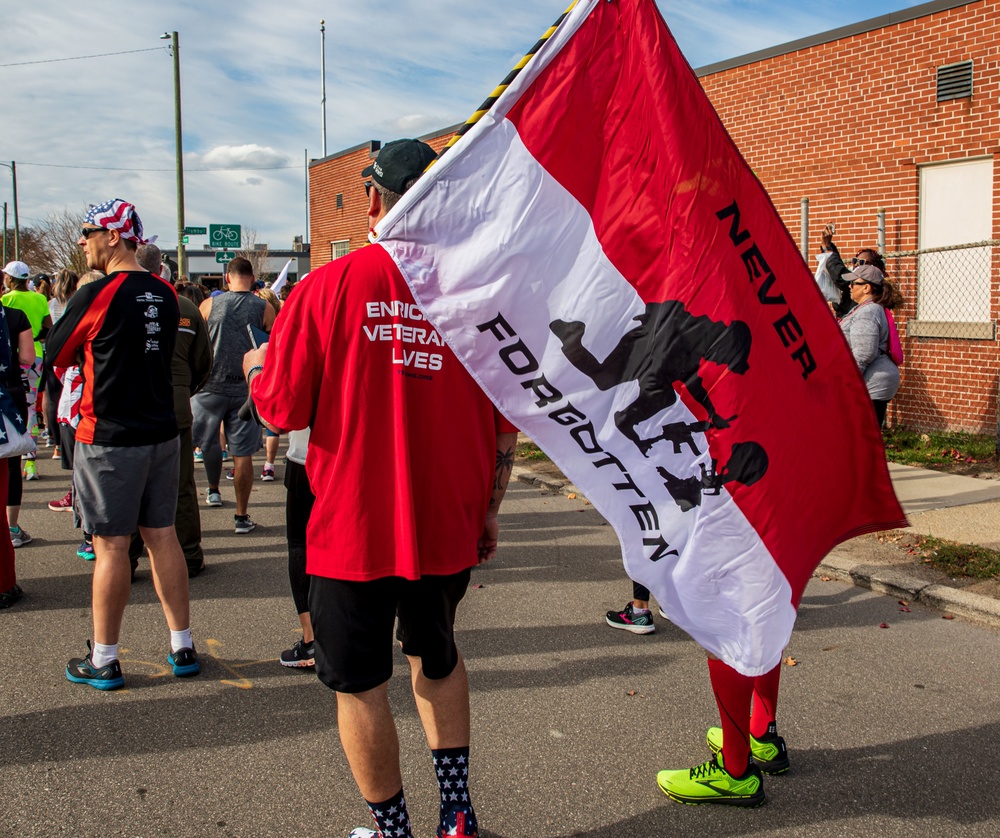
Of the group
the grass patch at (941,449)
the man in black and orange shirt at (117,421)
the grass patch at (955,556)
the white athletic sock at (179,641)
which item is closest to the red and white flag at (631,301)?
the man in black and orange shirt at (117,421)

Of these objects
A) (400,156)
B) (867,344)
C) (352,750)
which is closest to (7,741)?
(352,750)

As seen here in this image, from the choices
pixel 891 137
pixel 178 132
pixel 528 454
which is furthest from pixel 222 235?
pixel 891 137

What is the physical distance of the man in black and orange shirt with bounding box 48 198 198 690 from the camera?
4102 mm

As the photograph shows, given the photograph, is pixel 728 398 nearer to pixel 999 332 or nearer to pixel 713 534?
pixel 713 534

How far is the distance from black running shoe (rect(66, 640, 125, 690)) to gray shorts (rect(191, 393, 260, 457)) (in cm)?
300

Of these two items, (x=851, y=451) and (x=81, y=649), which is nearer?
(x=851, y=451)

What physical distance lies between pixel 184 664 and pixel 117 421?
120 centimetres

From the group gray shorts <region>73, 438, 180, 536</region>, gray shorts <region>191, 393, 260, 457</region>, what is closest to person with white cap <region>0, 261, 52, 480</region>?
gray shorts <region>191, 393, 260, 457</region>

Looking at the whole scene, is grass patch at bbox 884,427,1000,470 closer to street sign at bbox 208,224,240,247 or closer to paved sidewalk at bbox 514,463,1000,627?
paved sidewalk at bbox 514,463,1000,627

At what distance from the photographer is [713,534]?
2.49m

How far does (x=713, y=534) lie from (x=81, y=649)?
3638 millimetres

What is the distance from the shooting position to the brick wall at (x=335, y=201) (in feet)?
80.0

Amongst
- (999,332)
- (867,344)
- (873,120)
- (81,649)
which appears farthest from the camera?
(873,120)

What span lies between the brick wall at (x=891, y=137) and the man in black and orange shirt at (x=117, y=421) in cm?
891
